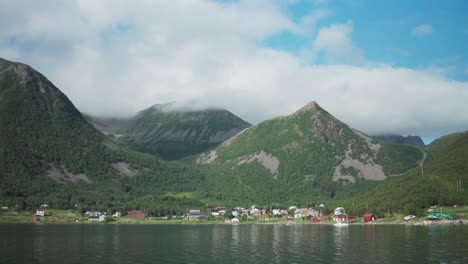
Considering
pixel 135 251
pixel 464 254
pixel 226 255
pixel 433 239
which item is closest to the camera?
pixel 464 254

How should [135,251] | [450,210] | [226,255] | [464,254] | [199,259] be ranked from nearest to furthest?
[464,254], [199,259], [226,255], [135,251], [450,210]

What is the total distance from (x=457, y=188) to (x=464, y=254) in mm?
136467

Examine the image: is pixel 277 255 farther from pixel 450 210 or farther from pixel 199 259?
pixel 450 210

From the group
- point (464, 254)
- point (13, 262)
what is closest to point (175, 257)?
point (13, 262)

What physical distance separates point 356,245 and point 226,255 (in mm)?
29500

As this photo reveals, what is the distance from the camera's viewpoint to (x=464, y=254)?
2830 inches

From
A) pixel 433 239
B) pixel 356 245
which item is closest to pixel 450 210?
pixel 433 239

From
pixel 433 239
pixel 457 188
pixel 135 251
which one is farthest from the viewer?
pixel 457 188

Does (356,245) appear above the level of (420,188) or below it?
below

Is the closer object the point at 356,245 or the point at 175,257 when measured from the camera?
the point at 175,257

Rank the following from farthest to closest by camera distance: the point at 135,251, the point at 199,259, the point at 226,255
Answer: the point at 135,251
the point at 226,255
the point at 199,259

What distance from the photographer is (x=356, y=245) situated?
309ft

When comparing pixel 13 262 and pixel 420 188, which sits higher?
pixel 420 188

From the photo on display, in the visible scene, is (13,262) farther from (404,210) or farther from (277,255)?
(404,210)
